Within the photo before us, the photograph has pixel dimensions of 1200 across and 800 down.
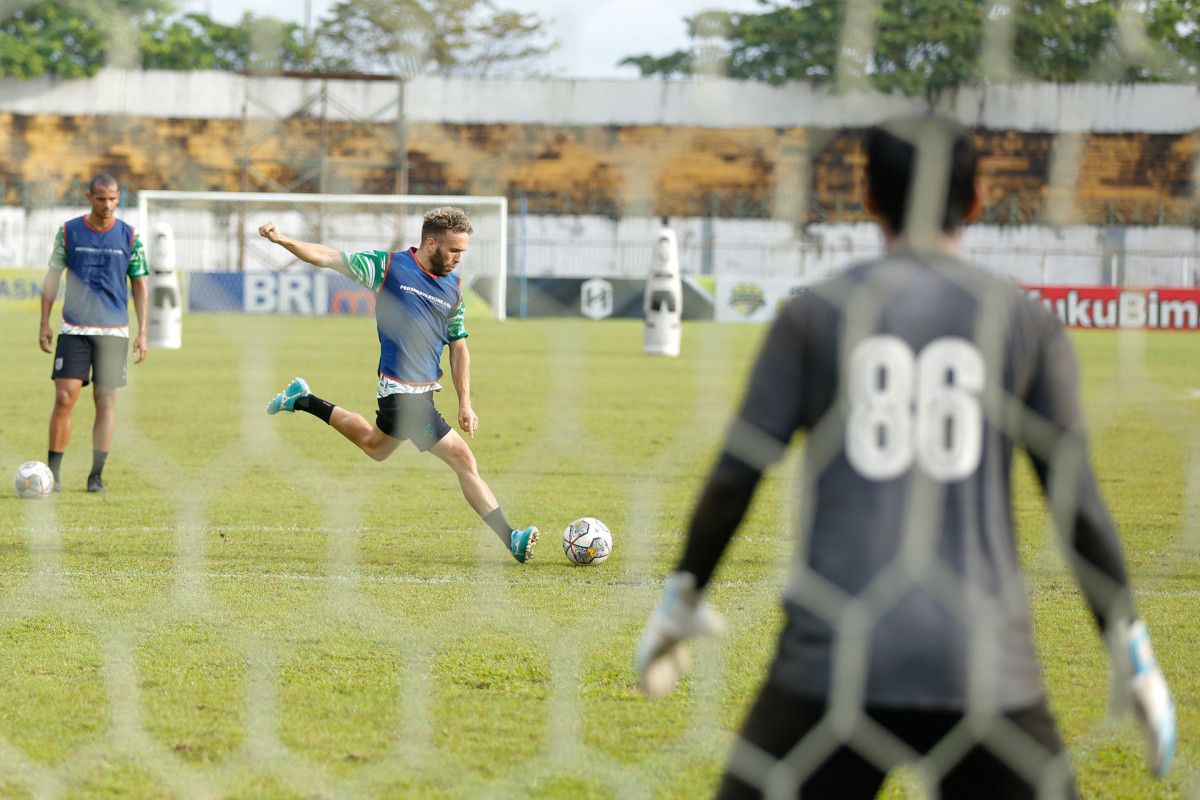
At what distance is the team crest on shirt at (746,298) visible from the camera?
2997 cm

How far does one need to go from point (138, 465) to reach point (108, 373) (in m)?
1.22

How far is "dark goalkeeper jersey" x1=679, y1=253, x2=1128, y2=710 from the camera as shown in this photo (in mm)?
2098

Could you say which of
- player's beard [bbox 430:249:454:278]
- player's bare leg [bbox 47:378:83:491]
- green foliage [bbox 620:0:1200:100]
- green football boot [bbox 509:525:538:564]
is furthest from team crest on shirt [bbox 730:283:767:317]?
green football boot [bbox 509:525:538:564]

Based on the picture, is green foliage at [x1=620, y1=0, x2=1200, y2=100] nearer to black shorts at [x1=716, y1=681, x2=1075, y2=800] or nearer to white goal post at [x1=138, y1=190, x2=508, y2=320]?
black shorts at [x1=716, y1=681, x2=1075, y2=800]

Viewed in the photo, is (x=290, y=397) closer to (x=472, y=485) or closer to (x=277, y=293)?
(x=472, y=485)

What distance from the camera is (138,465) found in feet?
30.1

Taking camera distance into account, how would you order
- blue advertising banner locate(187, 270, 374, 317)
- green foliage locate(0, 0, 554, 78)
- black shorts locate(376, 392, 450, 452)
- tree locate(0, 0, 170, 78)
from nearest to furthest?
black shorts locate(376, 392, 450, 452) < green foliage locate(0, 0, 554, 78) < blue advertising banner locate(187, 270, 374, 317) < tree locate(0, 0, 170, 78)

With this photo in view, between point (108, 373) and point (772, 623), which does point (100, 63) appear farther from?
point (772, 623)

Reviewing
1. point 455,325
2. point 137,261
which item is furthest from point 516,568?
point 137,261

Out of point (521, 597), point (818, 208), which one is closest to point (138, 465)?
point (521, 597)

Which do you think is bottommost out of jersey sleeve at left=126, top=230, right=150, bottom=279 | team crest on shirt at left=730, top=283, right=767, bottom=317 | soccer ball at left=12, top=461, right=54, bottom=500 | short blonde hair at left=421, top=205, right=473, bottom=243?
team crest on shirt at left=730, top=283, right=767, bottom=317

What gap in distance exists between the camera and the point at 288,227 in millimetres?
35062

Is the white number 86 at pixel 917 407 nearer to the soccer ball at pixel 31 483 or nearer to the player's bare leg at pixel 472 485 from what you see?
the player's bare leg at pixel 472 485

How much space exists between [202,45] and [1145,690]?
4715 centimetres
